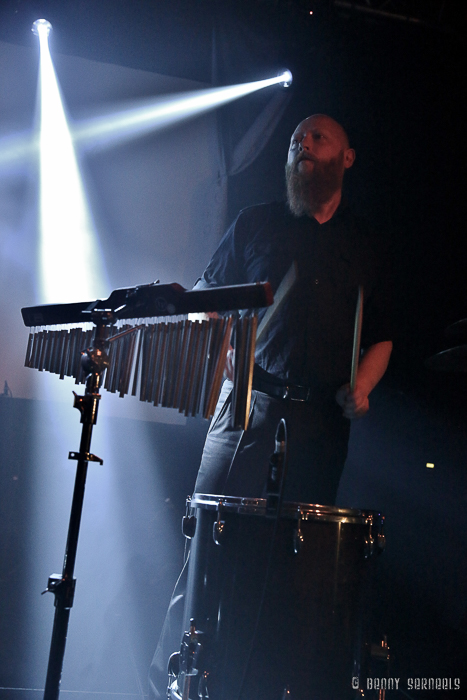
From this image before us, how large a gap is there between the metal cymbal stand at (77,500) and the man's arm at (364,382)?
0.88 metres

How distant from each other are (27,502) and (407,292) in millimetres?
2712

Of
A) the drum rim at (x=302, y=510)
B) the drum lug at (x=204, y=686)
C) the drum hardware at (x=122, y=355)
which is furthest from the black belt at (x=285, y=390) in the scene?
the drum lug at (x=204, y=686)

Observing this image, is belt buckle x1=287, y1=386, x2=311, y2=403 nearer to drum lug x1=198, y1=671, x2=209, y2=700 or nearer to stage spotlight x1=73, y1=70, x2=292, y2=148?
drum lug x1=198, y1=671, x2=209, y2=700

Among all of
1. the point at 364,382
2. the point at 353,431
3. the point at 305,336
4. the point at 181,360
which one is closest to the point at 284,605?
the point at 181,360

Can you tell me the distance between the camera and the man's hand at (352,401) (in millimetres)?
1920

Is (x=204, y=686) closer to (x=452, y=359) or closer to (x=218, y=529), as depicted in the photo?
(x=218, y=529)

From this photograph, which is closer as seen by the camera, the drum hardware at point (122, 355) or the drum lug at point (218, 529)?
the drum hardware at point (122, 355)

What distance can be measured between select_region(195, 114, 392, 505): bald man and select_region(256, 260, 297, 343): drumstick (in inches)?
1.4

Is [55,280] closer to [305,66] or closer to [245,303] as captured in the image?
[305,66]

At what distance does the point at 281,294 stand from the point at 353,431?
5.46 ft

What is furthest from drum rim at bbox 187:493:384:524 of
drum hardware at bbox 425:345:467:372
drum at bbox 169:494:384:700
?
drum hardware at bbox 425:345:467:372

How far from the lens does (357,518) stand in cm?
158

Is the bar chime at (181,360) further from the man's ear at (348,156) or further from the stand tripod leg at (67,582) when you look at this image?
the man's ear at (348,156)

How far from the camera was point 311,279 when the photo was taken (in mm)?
2252
